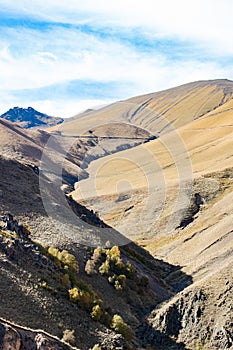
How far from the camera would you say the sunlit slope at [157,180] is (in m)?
67.1

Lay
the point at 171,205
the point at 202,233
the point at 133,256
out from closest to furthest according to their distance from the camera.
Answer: the point at 133,256, the point at 202,233, the point at 171,205

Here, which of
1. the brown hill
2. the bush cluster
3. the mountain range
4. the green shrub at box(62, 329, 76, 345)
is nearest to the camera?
the green shrub at box(62, 329, 76, 345)

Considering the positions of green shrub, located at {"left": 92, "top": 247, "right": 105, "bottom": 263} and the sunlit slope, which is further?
the sunlit slope

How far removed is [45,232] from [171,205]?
113 ft

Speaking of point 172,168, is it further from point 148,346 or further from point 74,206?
point 148,346

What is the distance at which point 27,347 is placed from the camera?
841 inches

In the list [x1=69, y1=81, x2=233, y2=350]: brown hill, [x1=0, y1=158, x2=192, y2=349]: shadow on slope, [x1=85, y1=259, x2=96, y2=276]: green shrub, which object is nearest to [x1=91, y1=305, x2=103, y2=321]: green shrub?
[x1=0, y1=158, x2=192, y2=349]: shadow on slope

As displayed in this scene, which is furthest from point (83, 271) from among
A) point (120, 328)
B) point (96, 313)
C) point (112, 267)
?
point (120, 328)

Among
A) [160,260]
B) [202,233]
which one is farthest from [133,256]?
[202,233]

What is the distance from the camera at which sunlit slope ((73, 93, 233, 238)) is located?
67.1m

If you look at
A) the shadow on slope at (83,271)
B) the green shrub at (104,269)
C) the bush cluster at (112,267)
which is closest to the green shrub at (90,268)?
the bush cluster at (112,267)

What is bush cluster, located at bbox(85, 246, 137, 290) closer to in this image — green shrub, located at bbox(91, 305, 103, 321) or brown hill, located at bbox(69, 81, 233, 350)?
brown hill, located at bbox(69, 81, 233, 350)

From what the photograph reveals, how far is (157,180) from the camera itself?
93.8 meters

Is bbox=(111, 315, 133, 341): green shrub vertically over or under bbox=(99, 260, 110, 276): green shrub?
under
